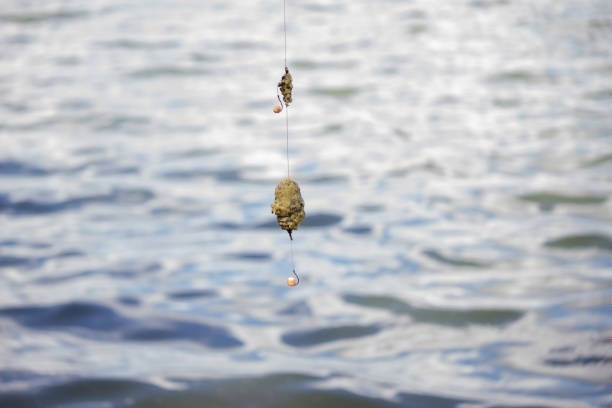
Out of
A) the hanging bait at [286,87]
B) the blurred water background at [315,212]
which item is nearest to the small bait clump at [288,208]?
the hanging bait at [286,87]

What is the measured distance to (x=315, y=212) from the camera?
635 centimetres

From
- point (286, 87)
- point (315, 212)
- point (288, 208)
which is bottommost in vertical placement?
point (288, 208)

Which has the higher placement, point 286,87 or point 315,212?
point 315,212

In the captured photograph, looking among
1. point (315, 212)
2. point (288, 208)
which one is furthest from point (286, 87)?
point (315, 212)

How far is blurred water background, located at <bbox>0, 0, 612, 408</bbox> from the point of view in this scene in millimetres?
4082

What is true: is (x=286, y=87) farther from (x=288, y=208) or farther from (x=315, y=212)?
(x=315, y=212)

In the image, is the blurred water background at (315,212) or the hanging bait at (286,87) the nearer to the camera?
the hanging bait at (286,87)

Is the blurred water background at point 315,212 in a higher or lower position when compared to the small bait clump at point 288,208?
higher

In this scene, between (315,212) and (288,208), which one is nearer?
(288,208)

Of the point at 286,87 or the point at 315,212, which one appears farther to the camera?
the point at 315,212

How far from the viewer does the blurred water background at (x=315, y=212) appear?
13.4ft

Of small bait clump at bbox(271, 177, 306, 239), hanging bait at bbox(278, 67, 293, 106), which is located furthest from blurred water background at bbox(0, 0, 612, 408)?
hanging bait at bbox(278, 67, 293, 106)

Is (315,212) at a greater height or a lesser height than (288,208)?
greater

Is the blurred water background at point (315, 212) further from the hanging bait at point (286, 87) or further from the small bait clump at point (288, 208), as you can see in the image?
the hanging bait at point (286, 87)
